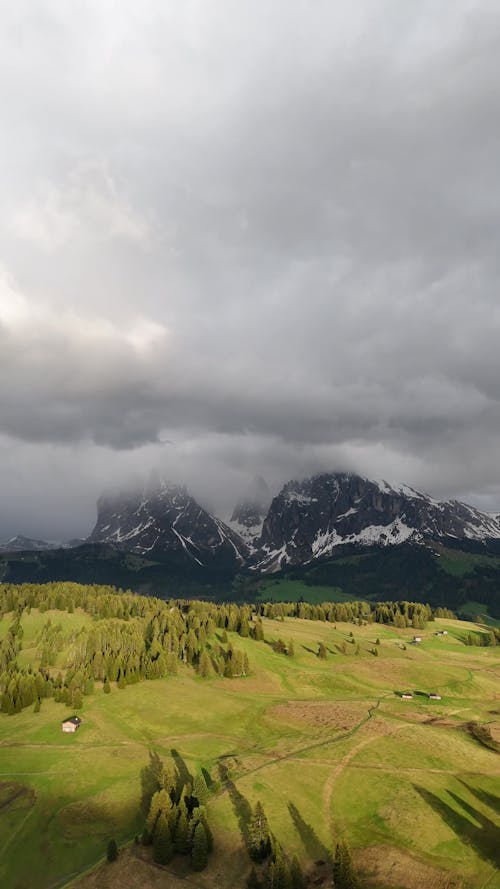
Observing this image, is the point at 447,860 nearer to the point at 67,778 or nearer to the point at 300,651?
the point at 67,778

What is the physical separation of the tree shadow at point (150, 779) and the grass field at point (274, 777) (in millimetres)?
1327

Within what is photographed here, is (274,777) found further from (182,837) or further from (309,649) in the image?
(309,649)

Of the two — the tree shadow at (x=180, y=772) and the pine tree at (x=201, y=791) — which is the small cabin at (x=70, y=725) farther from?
the pine tree at (x=201, y=791)

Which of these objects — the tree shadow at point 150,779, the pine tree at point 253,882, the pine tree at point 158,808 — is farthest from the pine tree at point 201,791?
the pine tree at point 253,882

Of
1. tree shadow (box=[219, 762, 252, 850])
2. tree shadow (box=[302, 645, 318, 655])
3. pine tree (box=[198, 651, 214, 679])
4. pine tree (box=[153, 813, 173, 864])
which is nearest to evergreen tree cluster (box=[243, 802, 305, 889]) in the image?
tree shadow (box=[219, 762, 252, 850])

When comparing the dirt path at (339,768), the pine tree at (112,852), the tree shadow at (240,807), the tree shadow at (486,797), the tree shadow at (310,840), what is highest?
the tree shadow at (486,797)

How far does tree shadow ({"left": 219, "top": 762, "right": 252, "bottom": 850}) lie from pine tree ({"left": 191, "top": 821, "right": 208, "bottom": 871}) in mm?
5601

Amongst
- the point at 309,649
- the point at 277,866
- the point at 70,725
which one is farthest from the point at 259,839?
the point at 309,649

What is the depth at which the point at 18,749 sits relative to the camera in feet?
298

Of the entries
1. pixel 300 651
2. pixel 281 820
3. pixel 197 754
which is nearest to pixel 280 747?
pixel 197 754

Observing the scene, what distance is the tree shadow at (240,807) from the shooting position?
202 feet

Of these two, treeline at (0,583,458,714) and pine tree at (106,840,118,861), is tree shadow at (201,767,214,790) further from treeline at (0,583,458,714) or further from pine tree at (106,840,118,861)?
treeline at (0,583,458,714)

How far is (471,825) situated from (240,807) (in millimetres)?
31820

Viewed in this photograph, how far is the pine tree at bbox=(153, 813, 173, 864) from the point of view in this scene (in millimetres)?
57719
